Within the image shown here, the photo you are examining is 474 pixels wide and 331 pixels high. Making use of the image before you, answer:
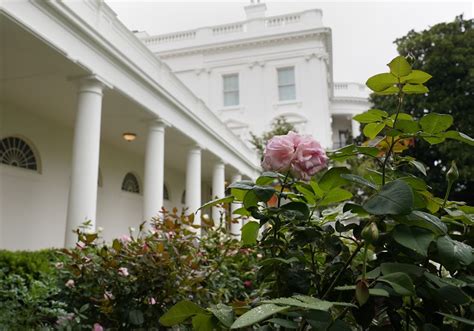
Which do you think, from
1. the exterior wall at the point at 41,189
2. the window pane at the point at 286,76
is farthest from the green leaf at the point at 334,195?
the window pane at the point at 286,76

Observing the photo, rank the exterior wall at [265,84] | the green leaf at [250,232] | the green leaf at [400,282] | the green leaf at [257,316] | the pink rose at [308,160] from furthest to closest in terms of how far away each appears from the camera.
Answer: the exterior wall at [265,84] → the green leaf at [250,232] → the pink rose at [308,160] → the green leaf at [400,282] → the green leaf at [257,316]

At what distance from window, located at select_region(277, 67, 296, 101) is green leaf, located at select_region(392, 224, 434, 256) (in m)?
21.5

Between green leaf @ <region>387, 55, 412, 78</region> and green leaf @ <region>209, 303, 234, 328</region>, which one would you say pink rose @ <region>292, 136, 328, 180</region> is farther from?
green leaf @ <region>209, 303, 234, 328</region>

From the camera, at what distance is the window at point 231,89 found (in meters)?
23.2

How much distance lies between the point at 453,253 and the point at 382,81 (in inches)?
22.9

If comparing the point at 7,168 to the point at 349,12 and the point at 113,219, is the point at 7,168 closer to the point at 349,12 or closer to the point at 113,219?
the point at 113,219

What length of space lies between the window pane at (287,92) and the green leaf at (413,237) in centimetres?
2153

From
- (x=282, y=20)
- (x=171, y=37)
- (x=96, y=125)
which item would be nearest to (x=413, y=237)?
(x=96, y=125)

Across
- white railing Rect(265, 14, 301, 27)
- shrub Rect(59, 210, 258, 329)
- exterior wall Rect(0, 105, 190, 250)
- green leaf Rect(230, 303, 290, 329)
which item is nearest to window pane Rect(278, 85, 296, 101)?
white railing Rect(265, 14, 301, 27)

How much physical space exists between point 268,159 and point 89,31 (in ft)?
21.7

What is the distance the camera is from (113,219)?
13.6 meters

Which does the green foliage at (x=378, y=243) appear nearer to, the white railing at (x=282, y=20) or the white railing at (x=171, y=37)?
the white railing at (x=282, y=20)

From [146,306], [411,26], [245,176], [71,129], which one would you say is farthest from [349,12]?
[146,306]

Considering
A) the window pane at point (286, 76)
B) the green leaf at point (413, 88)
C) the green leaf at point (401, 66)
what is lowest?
the green leaf at point (413, 88)
